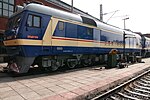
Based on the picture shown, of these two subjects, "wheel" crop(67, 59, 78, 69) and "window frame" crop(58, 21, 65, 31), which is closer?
"window frame" crop(58, 21, 65, 31)

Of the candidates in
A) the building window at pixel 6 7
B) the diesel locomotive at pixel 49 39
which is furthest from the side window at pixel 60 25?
the building window at pixel 6 7

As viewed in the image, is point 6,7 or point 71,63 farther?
point 6,7

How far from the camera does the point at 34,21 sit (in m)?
9.54

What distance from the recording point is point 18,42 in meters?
8.89

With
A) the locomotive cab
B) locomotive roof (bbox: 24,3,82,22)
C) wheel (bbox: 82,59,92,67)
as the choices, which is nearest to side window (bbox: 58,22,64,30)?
locomotive roof (bbox: 24,3,82,22)

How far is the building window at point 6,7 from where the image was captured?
1808 cm

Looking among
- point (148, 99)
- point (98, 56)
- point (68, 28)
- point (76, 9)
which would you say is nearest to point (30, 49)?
point (68, 28)

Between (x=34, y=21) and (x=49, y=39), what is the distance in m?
1.37

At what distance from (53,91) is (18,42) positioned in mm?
3561

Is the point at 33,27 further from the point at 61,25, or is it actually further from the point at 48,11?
the point at 61,25

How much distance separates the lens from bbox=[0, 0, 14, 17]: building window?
59.3ft

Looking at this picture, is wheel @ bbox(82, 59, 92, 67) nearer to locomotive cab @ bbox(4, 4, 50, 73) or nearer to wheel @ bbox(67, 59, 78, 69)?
wheel @ bbox(67, 59, 78, 69)

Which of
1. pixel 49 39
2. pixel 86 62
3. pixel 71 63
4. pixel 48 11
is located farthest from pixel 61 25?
pixel 86 62

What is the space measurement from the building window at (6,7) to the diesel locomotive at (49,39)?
8.08 meters
